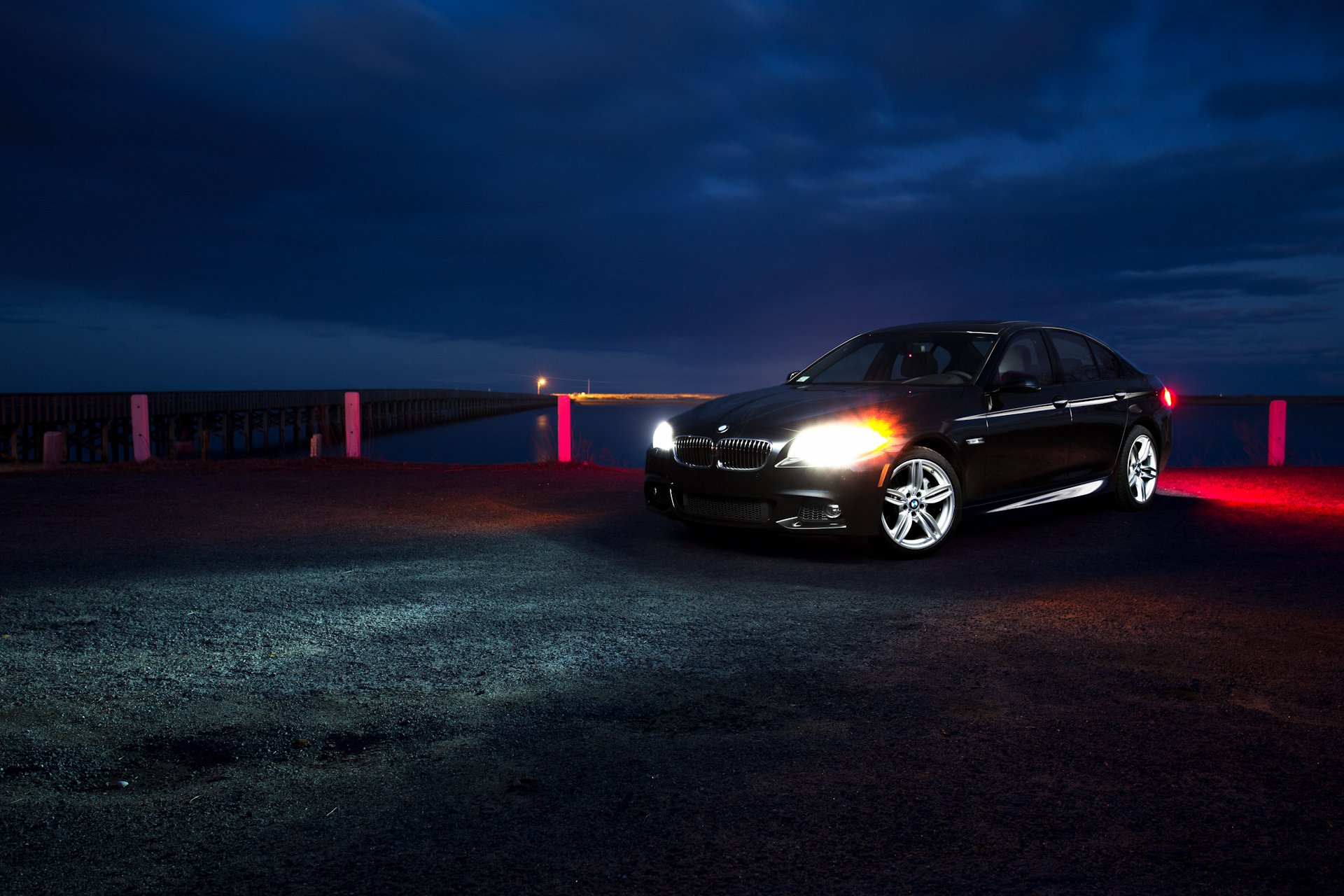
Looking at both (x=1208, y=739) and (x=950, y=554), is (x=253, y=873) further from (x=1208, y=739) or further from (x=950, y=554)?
(x=950, y=554)

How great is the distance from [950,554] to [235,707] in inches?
205

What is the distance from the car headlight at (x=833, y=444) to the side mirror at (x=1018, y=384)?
1.35 meters

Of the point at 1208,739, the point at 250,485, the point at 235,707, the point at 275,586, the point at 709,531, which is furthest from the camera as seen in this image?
the point at 250,485

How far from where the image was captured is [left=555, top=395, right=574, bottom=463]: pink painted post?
16.9 meters

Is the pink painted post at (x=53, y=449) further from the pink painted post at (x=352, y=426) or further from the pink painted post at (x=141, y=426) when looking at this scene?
the pink painted post at (x=352, y=426)

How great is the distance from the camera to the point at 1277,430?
16109 mm

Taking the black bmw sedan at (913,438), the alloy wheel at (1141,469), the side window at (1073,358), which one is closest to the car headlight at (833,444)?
the black bmw sedan at (913,438)

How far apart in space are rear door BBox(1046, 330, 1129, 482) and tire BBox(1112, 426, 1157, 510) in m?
0.17

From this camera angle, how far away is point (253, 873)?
259 centimetres

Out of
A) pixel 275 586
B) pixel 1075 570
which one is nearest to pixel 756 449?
pixel 1075 570

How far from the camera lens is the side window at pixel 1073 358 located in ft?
29.9

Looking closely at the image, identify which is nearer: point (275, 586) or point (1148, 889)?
point (1148, 889)

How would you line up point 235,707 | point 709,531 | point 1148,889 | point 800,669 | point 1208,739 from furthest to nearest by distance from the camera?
1. point 709,531
2. point 800,669
3. point 235,707
4. point 1208,739
5. point 1148,889

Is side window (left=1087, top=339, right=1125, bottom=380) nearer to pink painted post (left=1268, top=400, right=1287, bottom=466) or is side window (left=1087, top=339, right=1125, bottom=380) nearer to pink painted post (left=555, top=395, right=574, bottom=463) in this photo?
pink painted post (left=1268, top=400, right=1287, bottom=466)
